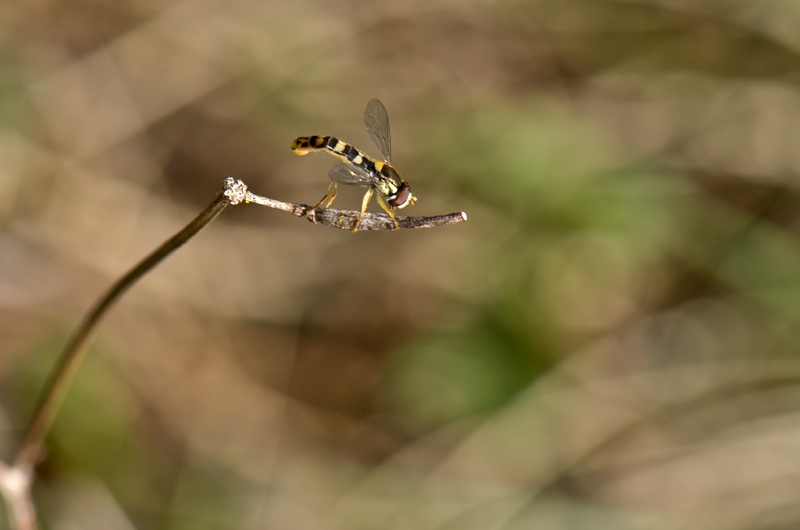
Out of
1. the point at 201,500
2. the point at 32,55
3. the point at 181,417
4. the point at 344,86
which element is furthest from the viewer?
the point at 344,86

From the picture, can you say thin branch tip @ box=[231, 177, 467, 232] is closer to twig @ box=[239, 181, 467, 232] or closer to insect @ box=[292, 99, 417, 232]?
twig @ box=[239, 181, 467, 232]

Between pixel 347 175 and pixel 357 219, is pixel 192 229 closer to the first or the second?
pixel 357 219

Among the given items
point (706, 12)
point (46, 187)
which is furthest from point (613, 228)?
point (46, 187)

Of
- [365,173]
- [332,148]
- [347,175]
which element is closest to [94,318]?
[347,175]

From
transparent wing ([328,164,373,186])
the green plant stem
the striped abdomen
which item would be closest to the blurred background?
the green plant stem

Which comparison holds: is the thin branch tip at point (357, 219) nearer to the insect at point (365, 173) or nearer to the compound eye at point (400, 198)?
the insect at point (365, 173)

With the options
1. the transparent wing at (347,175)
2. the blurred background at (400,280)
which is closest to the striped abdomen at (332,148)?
the transparent wing at (347,175)

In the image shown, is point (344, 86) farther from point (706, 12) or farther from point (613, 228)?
point (706, 12)
